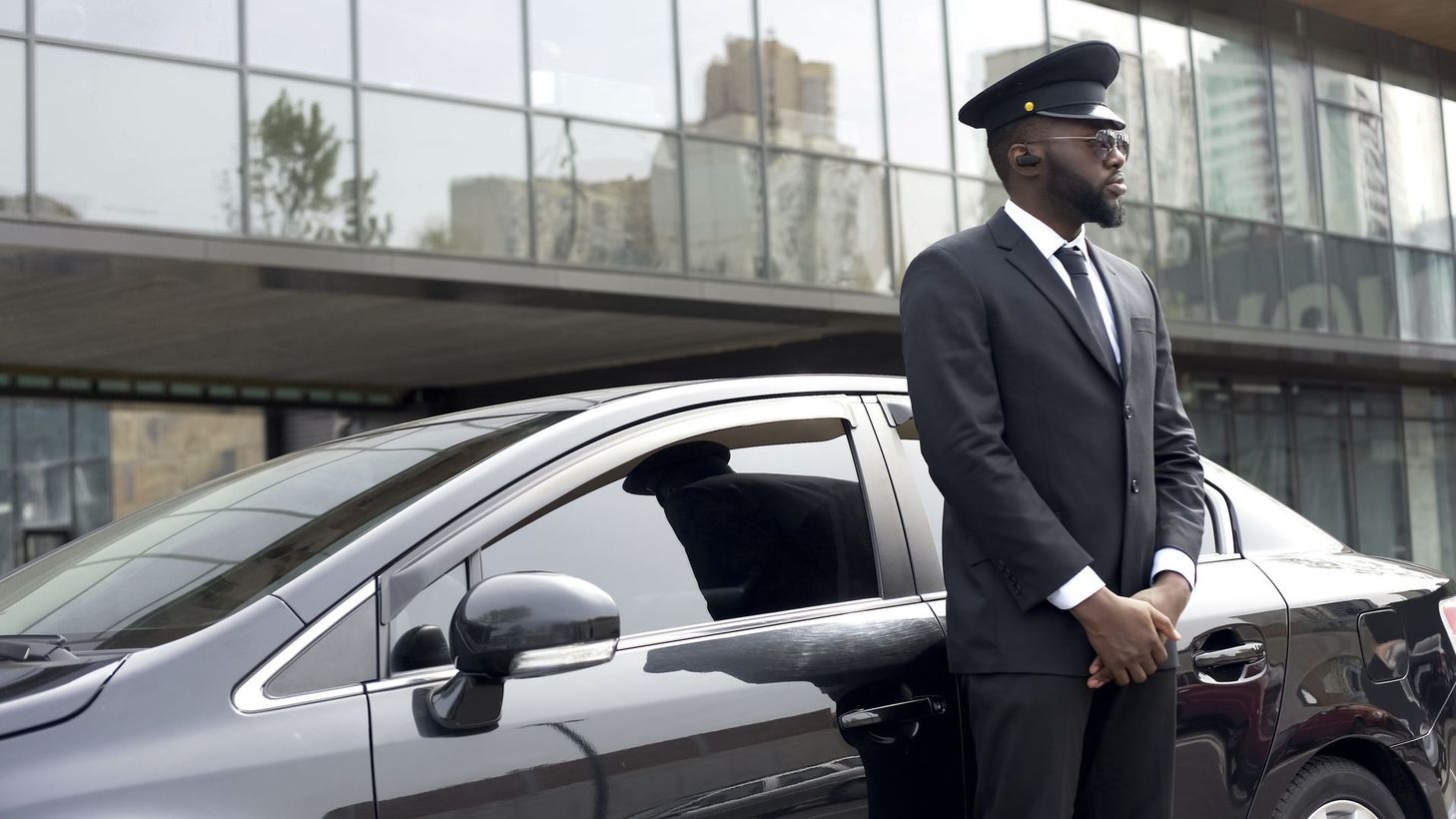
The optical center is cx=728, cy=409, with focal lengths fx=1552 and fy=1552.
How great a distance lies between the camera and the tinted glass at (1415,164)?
20922 millimetres

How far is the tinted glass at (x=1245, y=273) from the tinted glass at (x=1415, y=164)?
8.79 ft

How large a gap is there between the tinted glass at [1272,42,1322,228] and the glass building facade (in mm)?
38

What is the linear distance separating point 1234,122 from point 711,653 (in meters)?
18.2

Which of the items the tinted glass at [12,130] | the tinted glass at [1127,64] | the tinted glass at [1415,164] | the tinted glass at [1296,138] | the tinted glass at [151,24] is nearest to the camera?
the tinted glass at [12,130]

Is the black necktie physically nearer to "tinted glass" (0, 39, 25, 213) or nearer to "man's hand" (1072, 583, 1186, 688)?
"man's hand" (1072, 583, 1186, 688)

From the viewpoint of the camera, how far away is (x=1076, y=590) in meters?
2.56

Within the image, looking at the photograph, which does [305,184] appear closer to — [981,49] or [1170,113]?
[981,49]

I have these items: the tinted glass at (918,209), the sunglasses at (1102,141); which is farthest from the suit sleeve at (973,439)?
the tinted glass at (918,209)

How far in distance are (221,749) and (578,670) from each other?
549 millimetres

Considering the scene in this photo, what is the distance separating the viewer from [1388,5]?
1981 cm

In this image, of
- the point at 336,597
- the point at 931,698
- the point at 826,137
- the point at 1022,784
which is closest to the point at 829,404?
the point at 931,698

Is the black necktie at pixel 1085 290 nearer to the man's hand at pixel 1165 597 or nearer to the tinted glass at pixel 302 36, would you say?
the man's hand at pixel 1165 597

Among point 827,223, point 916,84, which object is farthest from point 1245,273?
point 827,223

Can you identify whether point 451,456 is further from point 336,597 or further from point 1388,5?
point 1388,5
